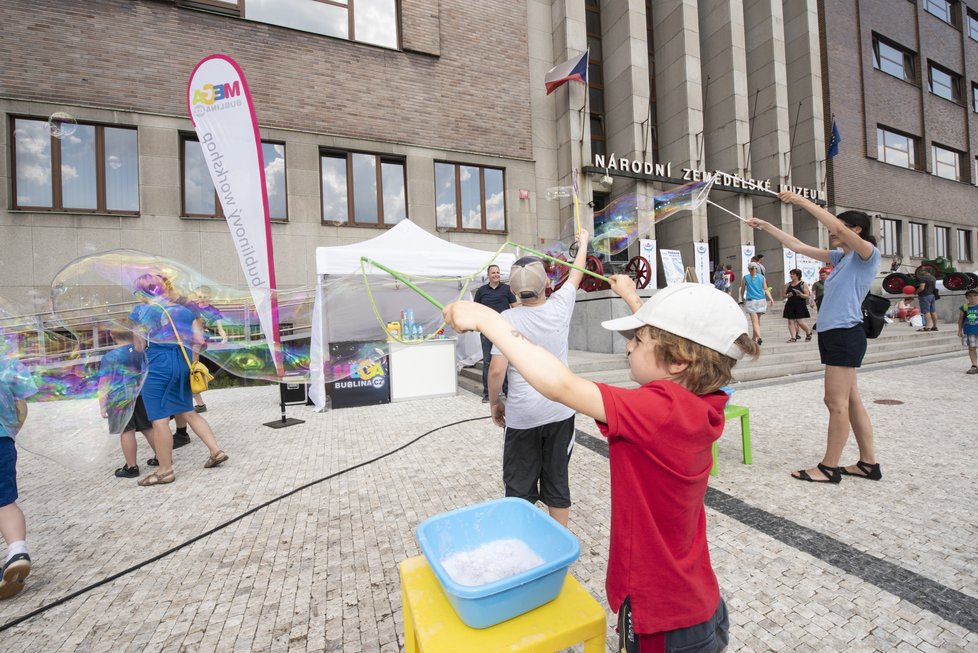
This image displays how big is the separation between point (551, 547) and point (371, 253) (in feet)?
24.5

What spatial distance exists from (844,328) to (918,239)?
1119 inches

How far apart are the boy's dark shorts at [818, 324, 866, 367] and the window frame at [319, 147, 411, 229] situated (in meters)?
12.2

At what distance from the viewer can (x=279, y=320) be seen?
4.16 meters

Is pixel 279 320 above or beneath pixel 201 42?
beneath

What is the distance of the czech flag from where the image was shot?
1458 centimetres

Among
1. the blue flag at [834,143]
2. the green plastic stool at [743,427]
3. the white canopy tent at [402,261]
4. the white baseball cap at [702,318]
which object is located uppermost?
the blue flag at [834,143]

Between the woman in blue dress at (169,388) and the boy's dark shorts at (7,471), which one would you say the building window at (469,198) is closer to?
the woman in blue dress at (169,388)

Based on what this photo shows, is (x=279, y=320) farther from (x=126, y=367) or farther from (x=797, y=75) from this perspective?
(x=797, y=75)

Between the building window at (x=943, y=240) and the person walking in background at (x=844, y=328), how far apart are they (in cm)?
2967

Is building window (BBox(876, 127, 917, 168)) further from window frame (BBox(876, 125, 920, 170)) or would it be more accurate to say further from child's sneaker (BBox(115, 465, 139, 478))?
child's sneaker (BBox(115, 465, 139, 478))

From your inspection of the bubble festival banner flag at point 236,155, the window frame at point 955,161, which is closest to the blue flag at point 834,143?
the window frame at point 955,161

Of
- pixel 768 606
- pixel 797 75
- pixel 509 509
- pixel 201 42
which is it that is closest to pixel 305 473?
pixel 509 509

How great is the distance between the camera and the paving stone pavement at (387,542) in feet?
6.97

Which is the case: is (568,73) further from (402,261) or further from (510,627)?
(510,627)
